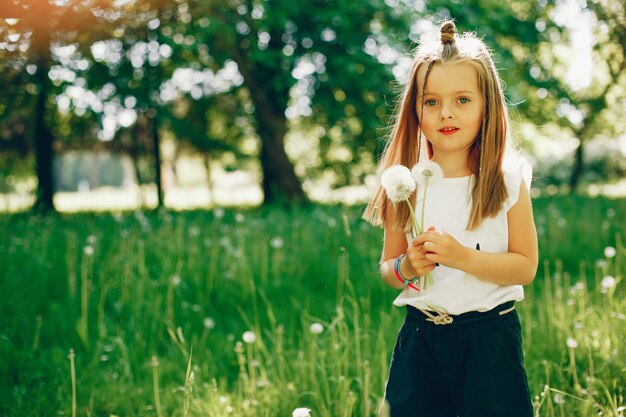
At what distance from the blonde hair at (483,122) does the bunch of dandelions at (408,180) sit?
0.14 meters

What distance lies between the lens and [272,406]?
2416 millimetres

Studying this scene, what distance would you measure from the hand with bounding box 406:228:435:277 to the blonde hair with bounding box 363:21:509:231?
0.19 m

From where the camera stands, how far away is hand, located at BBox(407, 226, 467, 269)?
1.60 metres

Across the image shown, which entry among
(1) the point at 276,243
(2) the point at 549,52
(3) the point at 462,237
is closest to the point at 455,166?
(3) the point at 462,237

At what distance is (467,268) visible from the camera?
1.66m

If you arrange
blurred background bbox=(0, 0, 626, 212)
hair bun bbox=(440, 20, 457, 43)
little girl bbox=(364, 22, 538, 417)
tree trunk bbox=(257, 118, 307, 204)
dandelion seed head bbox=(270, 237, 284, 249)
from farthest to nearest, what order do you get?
tree trunk bbox=(257, 118, 307, 204) < blurred background bbox=(0, 0, 626, 212) < dandelion seed head bbox=(270, 237, 284, 249) < hair bun bbox=(440, 20, 457, 43) < little girl bbox=(364, 22, 538, 417)

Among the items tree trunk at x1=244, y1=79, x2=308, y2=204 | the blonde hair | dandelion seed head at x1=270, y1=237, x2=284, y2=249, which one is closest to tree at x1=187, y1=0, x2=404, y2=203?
tree trunk at x1=244, y1=79, x2=308, y2=204

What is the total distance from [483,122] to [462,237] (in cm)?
37

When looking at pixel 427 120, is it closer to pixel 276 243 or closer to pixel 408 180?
pixel 408 180

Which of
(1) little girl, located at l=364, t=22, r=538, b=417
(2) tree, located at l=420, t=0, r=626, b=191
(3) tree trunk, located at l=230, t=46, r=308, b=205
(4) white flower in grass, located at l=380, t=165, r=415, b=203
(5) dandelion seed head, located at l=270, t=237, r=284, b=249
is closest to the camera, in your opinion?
(4) white flower in grass, located at l=380, t=165, r=415, b=203

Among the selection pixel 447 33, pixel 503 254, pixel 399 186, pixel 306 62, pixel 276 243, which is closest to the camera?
pixel 399 186

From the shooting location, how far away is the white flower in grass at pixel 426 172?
1717mm

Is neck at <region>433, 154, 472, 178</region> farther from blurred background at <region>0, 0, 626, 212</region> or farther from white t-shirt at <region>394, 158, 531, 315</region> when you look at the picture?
blurred background at <region>0, 0, 626, 212</region>

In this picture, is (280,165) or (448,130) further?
(280,165)
